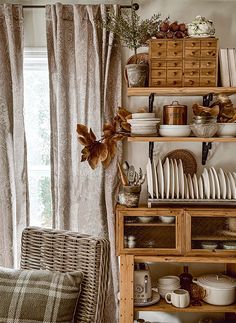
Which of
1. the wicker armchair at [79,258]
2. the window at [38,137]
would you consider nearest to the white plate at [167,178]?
the wicker armchair at [79,258]

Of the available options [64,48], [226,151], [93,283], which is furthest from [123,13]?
[93,283]

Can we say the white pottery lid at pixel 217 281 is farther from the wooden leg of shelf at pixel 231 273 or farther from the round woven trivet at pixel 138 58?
the round woven trivet at pixel 138 58

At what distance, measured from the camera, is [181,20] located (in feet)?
9.43

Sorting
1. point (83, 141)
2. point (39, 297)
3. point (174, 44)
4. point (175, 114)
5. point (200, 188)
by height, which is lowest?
point (39, 297)

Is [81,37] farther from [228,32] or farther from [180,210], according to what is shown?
[180,210]

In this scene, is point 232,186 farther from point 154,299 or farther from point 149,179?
Result: point 154,299

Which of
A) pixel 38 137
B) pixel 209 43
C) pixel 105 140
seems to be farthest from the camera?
pixel 38 137

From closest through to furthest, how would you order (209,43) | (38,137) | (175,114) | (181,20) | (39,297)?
(39,297) → (209,43) → (175,114) → (181,20) → (38,137)

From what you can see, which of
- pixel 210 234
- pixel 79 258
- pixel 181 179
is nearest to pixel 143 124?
pixel 181 179

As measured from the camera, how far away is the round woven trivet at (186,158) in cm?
290

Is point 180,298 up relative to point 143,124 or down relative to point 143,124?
down

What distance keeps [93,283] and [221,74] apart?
1.33m

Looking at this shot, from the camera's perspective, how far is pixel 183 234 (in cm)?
258

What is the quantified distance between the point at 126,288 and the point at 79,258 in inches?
17.4
